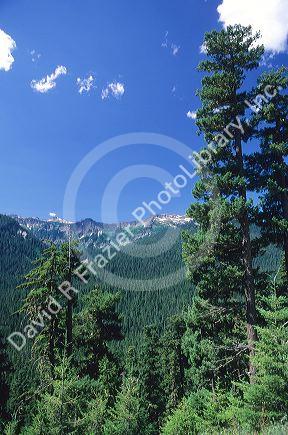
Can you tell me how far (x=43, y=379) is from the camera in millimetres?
19234

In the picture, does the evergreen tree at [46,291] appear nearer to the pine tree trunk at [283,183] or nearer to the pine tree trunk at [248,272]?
the pine tree trunk at [248,272]

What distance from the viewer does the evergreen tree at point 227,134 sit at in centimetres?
1575

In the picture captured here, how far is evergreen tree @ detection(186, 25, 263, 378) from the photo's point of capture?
1575 centimetres

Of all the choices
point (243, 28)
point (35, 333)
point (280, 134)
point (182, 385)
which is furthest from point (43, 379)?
point (182, 385)

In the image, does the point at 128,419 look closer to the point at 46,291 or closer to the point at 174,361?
the point at 46,291

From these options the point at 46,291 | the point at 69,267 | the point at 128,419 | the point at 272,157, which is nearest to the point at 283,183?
the point at 272,157

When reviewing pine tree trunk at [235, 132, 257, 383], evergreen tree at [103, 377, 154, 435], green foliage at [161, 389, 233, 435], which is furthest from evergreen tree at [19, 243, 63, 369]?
pine tree trunk at [235, 132, 257, 383]

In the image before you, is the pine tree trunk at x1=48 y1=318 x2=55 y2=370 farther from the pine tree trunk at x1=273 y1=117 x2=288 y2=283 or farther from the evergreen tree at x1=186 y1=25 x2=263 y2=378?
the pine tree trunk at x1=273 y1=117 x2=288 y2=283

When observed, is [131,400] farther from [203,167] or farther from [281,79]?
[281,79]

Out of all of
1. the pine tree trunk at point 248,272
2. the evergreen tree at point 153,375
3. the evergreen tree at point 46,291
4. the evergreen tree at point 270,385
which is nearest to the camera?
the evergreen tree at point 270,385

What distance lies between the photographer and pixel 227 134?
16391mm

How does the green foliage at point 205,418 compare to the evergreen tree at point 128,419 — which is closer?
the green foliage at point 205,418

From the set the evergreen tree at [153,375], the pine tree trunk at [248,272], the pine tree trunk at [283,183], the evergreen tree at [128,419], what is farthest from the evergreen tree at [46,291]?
the evergreen tree at [153,375]

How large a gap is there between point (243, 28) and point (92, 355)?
24.2 m
